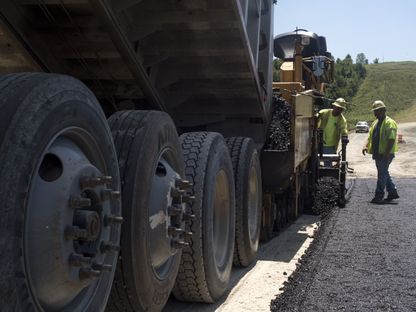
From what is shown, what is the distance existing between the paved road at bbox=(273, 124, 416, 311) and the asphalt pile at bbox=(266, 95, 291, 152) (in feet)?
3.75

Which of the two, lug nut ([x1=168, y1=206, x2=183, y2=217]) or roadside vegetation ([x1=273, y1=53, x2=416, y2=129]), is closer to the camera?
lug nut ([x1=168, y1=206, x2=183, y2=217])

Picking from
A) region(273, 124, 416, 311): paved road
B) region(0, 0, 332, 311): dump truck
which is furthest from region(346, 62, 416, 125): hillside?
region(0, 0, 332, 311): dump truck

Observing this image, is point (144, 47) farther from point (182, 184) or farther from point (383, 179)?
point (383, 179)

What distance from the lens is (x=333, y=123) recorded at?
34.5 ft

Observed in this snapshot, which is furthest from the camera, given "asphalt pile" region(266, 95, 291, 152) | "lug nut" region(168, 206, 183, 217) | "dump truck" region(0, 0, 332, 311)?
"asphalt pile" region(266, 95, 291, 152)

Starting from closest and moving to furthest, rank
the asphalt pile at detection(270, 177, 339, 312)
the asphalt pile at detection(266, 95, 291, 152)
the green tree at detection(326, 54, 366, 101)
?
1. the asphalt pile at detection(270, 177, 339, 312)
2. the asphalt pile at detection(266, 95, 291, 152)
3. the green tree at detection(326, 54, 366, 101)

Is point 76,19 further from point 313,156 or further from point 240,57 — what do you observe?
point 313,156

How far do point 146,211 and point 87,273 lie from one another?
79cm

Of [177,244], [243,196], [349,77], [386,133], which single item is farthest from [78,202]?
[349,77]

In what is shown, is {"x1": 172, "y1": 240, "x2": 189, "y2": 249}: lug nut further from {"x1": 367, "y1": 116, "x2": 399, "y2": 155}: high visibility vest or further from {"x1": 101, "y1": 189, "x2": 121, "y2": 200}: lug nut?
{"x1": 367, "y1": 116, "x2": 399, "y2": 155}: high visibility vest

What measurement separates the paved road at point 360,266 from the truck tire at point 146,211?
1.08m

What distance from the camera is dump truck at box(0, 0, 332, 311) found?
6.98ft

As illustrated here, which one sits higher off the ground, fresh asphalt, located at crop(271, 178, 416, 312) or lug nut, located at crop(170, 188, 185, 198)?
lug nut, located at crop(170, 188, 185, 198)

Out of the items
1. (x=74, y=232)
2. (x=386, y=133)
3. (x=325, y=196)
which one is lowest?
(x=325, y=196)
